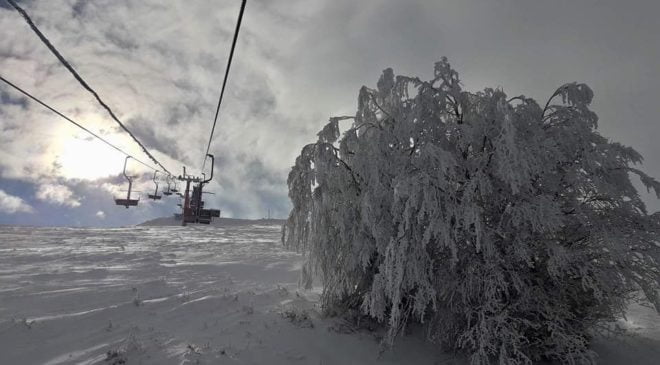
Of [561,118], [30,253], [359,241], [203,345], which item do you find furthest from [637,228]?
[30,253]

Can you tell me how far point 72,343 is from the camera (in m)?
5.18

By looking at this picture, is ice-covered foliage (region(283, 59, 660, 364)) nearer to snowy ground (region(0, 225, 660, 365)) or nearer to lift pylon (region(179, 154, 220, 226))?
snowy ground (region(0, 225, 660, 365))

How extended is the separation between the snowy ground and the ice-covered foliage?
854mm

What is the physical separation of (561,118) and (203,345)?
7.00 meters

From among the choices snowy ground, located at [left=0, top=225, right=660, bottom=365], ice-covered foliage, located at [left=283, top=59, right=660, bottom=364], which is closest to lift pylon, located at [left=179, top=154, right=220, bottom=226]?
snowy ground, located at [left=0, top=225, right=660, bottom=365]

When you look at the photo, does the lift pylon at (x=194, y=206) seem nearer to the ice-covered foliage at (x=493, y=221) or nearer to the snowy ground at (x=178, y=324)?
the snowy ground at (x=178, y=324)

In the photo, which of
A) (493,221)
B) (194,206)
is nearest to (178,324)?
(493,221)

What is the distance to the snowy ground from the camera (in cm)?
507

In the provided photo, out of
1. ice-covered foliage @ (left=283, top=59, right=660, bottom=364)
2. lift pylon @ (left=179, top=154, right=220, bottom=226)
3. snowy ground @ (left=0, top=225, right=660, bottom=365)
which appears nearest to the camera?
snowy ground @ (left=0, top=225, right=660, bottom=365)

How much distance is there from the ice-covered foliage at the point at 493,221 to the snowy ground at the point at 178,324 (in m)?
0.85

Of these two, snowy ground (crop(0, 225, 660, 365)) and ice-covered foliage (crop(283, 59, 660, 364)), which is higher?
ice-covered foliage (crop(283, 59, 660, 364))

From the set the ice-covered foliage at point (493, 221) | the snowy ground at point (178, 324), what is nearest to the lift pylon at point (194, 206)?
the snowy ground at point (178, 324)

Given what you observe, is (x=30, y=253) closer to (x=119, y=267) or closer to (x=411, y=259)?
(x=119, y=267)

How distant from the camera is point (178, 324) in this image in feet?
20.4
